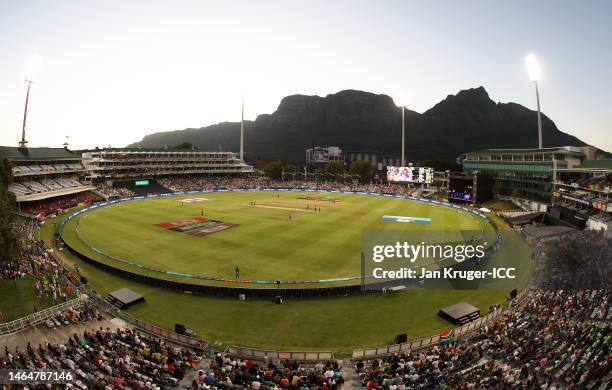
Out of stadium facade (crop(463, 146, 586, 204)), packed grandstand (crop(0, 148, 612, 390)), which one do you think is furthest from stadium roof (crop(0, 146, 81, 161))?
stadium facade (crop(463, 146, 586, 204))

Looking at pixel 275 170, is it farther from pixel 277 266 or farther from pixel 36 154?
pixel 277 266

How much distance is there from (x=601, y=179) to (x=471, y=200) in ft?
85.1

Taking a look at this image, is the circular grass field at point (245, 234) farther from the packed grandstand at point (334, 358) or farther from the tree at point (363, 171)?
the tree at point (363, 171)

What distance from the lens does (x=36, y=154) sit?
88750mm

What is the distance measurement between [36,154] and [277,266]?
80903mm

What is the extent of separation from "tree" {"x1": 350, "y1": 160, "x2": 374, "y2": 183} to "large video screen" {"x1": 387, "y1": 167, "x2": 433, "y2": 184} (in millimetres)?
34614

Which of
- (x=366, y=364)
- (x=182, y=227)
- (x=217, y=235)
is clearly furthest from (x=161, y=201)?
(x=366, y=364)

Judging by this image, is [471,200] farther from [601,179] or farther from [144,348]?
[144,348]

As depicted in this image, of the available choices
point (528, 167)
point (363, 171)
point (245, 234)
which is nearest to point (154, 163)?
point (363, 171)

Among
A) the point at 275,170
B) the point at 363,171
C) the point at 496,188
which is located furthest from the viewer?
the point at 275,170

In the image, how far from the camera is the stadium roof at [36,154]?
82.1 meters

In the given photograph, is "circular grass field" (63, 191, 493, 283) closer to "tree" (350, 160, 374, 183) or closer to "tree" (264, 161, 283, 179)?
"tree" (350, 160, 374, 183)

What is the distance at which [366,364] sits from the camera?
68.2 feet

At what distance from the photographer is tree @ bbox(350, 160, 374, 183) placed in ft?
459
